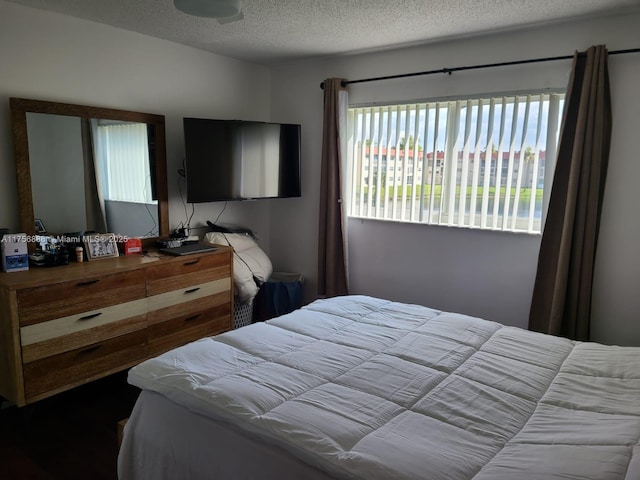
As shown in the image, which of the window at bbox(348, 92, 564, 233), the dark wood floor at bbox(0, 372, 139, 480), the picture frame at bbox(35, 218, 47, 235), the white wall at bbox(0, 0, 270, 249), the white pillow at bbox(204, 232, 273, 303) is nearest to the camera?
the dark wood floor at bbox(0, 372, 139, 480)

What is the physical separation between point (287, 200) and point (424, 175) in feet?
4.49

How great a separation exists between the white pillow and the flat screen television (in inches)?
14.0

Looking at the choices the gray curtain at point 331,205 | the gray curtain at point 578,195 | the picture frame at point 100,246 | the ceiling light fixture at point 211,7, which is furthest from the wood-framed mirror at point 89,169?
the gray curtain at point 578,195

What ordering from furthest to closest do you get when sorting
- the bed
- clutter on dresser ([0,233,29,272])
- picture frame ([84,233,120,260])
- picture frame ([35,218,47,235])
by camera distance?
1. picture frame ([84,233,120,260])
2. picture frame ([35,218,47,235])
3. clutter on dresser ([0,233,29,272])
4. the bed

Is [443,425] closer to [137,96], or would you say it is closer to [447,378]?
[447,378]

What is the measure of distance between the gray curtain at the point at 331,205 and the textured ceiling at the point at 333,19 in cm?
47

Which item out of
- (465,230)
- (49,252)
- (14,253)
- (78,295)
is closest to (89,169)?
(49,252)

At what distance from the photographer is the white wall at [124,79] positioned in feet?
8.57

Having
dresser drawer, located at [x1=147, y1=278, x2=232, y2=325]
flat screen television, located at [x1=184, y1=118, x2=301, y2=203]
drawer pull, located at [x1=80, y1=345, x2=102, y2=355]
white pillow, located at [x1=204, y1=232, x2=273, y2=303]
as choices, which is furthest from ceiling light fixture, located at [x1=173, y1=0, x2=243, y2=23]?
white pillow, located at [x1=204, y1=232, x2=273, y2=303]

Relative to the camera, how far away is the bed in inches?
46.8

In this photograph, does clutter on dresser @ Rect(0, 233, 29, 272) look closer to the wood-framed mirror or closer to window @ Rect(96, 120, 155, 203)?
the wood-framed mirror

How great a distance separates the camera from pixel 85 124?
290cm

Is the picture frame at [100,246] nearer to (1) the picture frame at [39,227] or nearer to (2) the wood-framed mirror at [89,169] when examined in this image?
(2) the wood-framed mirror at [89,169]

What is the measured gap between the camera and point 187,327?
312cm
